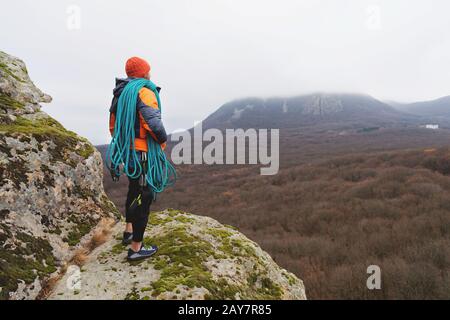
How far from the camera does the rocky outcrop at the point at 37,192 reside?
2992mm

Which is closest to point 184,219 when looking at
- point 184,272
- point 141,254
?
point 141,254

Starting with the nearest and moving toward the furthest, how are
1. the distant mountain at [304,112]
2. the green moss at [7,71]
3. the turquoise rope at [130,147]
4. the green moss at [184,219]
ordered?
1. the turquoise rope at [130,147]
2. the green moss at [184,219]
3. the green moss at [7,71]
4. the distant mountain at [304,112]

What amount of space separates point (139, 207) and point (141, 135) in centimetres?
80

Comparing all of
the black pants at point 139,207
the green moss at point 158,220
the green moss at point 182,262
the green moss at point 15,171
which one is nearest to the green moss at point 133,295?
the green moss at point 182,262

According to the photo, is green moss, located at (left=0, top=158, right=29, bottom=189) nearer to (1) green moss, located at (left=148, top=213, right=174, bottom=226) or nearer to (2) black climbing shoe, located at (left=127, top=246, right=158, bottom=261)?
(2) black climbing shoe, located at (left=127, top=246, right=158, bottom=261)

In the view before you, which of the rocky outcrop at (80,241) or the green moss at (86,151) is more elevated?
the green moss at (86,151)

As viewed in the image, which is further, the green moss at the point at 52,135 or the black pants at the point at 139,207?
the green moss at the point at 52,135

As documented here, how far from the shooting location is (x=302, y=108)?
469ft

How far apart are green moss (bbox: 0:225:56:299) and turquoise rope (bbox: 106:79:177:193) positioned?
3.68 ft

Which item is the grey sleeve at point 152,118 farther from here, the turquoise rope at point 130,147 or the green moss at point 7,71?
the green moss at point 7,71

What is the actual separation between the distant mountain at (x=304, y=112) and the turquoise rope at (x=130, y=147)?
108m

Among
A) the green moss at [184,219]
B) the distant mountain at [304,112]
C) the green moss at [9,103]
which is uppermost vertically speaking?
the distant mountain at [304,112]

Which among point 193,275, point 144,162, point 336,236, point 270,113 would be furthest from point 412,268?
point 270,113
